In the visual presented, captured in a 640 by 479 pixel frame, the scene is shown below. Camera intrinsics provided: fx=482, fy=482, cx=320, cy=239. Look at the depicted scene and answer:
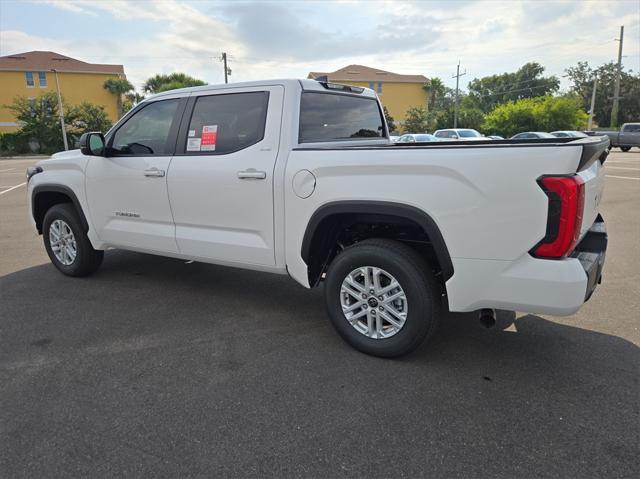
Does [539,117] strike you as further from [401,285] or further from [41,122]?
[401,285]

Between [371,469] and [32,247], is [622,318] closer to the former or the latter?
[371,469]

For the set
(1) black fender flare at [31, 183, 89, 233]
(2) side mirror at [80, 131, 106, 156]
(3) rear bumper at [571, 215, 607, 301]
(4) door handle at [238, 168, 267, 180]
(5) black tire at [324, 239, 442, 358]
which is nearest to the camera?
(3) rear bumper at [571, 215, 607, 301]

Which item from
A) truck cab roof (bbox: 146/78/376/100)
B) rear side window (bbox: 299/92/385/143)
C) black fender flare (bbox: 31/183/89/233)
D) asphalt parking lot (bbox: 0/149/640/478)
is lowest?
asphalt parking lot (bbox: 0/149/640/478)

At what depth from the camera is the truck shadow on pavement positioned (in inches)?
90.4

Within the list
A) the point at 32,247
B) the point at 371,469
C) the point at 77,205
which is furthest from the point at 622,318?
the point at 32,247

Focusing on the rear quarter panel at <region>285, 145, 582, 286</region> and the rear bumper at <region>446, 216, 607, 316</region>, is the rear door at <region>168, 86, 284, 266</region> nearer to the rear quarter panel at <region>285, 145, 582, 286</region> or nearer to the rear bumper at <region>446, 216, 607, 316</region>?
the rear quarter panel at <region>285, 145, 582, 286</region>

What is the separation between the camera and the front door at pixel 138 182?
4215 mm

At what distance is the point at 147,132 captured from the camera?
14.4ft

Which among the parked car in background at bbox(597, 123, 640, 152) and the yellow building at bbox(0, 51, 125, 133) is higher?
the yellow building at bbox(0, 51, 125, 133)

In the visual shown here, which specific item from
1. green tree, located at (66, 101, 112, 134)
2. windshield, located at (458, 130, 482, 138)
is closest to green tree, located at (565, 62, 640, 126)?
windshield, located at (458, 130, 482, 138)

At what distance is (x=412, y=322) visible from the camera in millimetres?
3074

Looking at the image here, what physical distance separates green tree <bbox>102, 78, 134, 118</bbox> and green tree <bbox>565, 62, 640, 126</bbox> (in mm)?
50698

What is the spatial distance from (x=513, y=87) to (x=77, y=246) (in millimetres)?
94244

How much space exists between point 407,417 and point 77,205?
3.93 meters
